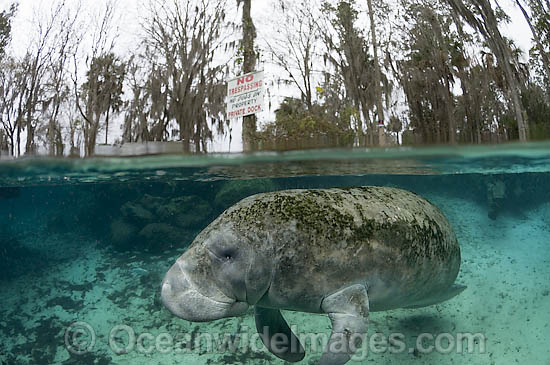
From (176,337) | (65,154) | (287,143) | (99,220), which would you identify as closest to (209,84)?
(287,143)

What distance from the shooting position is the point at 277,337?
319 centimetres

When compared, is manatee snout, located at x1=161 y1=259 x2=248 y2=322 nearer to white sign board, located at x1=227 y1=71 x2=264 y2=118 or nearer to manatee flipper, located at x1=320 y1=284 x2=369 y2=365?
manatee flipper, located at x1=320 y1=284 x2=369 y2=365

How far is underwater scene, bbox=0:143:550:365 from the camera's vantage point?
4.60 m

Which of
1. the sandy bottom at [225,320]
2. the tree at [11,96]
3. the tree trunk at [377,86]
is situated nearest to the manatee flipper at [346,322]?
the tree trunk at [377,86]

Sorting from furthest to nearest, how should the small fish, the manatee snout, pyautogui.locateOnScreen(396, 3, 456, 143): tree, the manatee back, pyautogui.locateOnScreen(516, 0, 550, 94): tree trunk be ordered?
the small fish
pyautogui.locateOnScreen(396, 3, 456, 143): tree
pyautogui.locateOnScreen(516, 0, 550, 94): tree trunk
the manatee back
the manatee snout

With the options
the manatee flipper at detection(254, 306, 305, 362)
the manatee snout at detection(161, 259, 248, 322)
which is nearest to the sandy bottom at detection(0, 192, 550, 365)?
the manatee flipper at detection(254, 306, 305, 362)

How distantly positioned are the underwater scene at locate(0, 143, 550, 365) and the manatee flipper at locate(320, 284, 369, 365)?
0.05 meters

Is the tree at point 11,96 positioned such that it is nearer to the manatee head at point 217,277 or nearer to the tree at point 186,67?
the tree at point 186,67

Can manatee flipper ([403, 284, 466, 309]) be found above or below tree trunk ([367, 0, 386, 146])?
below

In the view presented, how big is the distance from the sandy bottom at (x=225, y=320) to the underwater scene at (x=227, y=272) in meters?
0.02

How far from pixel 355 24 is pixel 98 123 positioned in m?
2.77

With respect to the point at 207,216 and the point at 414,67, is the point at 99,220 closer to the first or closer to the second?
the point at 207,216

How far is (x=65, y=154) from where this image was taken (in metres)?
4.71

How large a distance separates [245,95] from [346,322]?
2.63 meters
